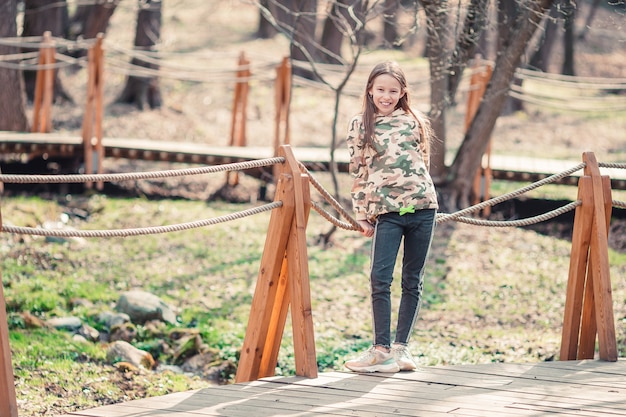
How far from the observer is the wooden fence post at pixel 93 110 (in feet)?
35.5

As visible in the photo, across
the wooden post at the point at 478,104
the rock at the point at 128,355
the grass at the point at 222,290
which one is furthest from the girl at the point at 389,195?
the wooden post at the point at 478,104

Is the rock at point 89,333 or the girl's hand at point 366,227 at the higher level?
the girl's hand at point 366,227

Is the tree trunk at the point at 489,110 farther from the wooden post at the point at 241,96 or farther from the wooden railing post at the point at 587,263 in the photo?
the wooden railing post at the point at 587,263

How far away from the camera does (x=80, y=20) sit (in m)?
17.2

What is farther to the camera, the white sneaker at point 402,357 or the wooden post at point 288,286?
the white sneaker at point 402,357

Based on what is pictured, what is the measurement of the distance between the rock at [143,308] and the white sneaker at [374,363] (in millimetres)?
2839

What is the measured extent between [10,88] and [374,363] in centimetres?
861

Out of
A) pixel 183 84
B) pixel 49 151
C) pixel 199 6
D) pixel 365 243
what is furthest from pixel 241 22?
pixel 365 243

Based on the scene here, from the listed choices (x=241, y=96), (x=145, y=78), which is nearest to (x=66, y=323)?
(x=241, y=96)

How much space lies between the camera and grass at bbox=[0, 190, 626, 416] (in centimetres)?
575

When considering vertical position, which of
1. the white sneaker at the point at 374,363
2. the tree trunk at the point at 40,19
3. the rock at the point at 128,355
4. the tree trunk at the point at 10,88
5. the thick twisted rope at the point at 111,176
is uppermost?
the tree trunk at the point at 40,19

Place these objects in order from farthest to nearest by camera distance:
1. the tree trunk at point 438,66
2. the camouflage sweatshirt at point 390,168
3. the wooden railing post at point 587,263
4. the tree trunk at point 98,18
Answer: the tree trunk at point 98,18, the tree trunk at point 438,66, the wooden railing post at point 587,263, the camouflage sweatshirt at point 390,168

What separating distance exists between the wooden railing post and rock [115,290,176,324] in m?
3.16

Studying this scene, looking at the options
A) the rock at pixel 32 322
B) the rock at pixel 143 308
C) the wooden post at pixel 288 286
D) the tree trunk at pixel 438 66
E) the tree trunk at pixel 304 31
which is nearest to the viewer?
the wooden post at pixel 288 286
